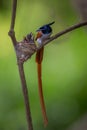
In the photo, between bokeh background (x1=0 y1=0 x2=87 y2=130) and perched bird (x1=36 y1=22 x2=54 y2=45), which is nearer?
perched bird (x1=36 y1=22 x2=54 y2=45)

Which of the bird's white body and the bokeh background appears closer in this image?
the bird's white body

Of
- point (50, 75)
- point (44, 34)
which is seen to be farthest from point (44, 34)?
point (50, 75)

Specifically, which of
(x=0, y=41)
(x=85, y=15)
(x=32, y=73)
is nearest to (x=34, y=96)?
(x=32, y=73)

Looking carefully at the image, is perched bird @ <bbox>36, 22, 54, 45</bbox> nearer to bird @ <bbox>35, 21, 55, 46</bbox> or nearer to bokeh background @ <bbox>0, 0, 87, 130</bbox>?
bird @ <bbox>35, 21, 55, 46</bbox>

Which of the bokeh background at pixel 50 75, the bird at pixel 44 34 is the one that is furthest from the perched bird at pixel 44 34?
the bokeh background at pixel 50 75

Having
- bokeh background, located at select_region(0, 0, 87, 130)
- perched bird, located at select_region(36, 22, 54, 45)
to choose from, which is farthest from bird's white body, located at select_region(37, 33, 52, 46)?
bokeh background, located at select_region(0, 0, 87, 130)

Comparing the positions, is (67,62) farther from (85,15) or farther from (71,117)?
(85,15)

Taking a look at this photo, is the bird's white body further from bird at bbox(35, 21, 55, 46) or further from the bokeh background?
the bokeh background

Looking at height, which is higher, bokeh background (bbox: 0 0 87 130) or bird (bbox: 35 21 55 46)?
bird (bbox: 35 21 55 46)

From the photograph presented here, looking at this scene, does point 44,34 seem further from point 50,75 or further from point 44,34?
Result: point 50,75

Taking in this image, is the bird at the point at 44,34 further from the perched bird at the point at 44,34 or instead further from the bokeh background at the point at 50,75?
the bokeh background at the point at 50,75
